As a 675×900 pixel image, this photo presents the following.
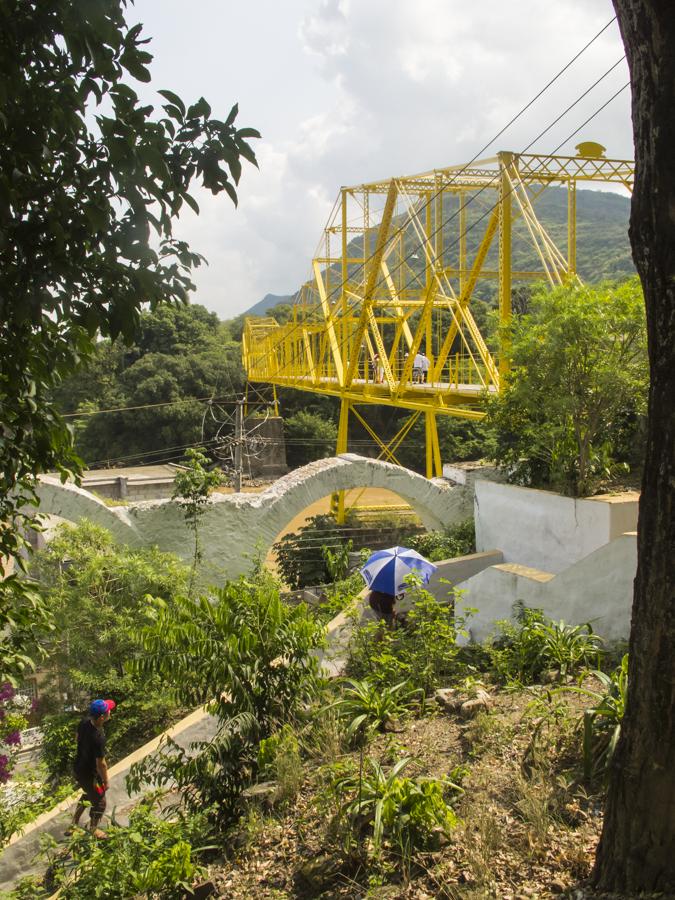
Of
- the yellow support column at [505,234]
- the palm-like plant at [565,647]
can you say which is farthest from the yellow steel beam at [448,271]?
the palm-like plant at [565,647]

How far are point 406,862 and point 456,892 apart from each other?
0.27 meters

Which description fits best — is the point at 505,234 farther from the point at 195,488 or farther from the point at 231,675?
the point at 231,675

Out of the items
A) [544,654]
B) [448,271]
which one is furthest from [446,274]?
[544,654]

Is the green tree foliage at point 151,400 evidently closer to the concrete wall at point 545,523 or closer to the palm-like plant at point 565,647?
the concrete wall at point 545,523

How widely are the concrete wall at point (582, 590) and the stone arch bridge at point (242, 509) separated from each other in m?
2.91

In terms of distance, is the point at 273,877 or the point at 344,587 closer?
the point at 273,877

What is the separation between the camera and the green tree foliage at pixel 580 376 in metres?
6.95

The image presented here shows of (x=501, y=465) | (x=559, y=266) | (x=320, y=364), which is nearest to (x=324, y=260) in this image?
(x=320, y=364)

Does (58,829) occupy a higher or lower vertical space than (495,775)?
lower

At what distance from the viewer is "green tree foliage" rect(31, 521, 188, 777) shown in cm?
640

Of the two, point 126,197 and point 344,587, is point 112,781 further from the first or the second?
point 126,197

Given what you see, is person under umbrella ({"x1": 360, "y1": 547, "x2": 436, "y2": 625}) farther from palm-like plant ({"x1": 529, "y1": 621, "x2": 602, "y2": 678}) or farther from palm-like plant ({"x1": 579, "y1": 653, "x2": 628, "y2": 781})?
palm-like plant ({"x1": 579, "y1": 653, "x2": 628, "y2": 781})

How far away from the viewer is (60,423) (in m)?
2.47

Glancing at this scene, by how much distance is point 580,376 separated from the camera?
7184 mm
